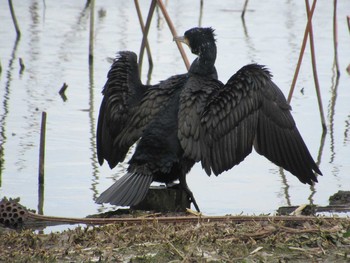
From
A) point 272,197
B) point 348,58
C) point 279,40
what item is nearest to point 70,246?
point 272,197

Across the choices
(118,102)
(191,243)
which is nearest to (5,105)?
(118,102)

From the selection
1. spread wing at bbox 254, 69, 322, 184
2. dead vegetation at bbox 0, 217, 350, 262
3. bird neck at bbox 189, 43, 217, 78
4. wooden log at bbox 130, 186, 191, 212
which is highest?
bird neck at bbox 189, 43, 217, 78

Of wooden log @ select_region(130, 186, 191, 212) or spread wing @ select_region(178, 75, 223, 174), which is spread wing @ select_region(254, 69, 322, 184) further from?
wooden log @ select_region(130, 186, 191, 212)

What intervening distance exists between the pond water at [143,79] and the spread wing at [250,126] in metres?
0.83

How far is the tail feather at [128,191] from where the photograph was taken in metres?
6.57

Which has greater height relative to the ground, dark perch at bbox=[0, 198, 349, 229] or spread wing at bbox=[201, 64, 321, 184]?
spread wing at bbox=[201, 64, 321, 184]

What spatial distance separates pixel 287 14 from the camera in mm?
18328

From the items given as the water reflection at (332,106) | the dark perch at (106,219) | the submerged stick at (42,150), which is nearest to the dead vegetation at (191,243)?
the dark perch at (106,219)

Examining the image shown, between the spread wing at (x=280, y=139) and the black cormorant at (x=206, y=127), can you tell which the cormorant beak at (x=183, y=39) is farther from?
the spread wing at (x=280, y=139)

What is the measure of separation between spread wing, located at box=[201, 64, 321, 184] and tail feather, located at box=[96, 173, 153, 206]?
54 centimetres

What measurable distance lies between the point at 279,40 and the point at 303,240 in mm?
10669

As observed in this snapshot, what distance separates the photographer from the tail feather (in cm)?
657

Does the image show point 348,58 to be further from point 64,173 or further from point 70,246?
point 70,246

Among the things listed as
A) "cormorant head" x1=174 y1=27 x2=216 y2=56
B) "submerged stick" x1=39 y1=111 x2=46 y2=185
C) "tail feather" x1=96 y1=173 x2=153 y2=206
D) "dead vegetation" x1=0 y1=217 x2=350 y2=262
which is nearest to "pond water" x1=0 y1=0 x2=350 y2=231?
"submerged stick" x1=39 y1=111 x2=46 y2=185
